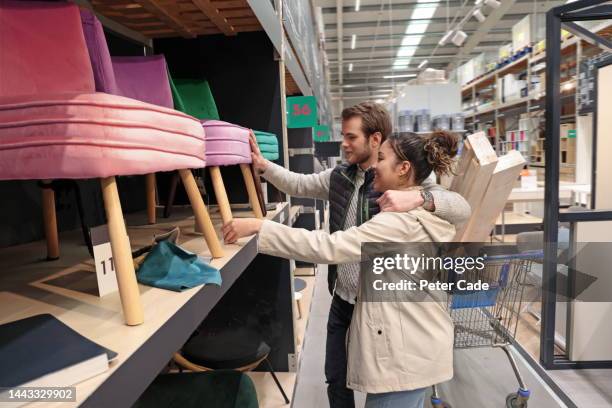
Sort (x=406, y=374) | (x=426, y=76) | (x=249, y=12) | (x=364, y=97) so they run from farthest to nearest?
1. (x=364, y=97)
2. (x=426, y=76)
3. (x=249, y=12)
4. (x=406, y=374)

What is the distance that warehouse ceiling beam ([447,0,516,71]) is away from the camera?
8.66 m

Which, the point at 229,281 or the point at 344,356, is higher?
the point at 229,281

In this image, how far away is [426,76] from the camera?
7.87 metres

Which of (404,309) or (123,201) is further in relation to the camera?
(123,201)

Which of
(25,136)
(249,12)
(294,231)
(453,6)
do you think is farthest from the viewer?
(453,6)

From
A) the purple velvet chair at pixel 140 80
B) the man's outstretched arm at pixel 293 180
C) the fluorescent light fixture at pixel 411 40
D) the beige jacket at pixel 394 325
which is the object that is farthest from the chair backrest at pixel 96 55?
the fluorescent light fixture at pixel 411 40

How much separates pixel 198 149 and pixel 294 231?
1.75ft

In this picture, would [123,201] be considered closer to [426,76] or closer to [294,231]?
[294,231]

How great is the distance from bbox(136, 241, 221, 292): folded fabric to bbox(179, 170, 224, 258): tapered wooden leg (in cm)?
9

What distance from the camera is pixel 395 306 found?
1464mm

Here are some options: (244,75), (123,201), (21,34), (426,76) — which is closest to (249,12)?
(244,75)

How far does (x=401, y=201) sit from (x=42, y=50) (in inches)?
43.1

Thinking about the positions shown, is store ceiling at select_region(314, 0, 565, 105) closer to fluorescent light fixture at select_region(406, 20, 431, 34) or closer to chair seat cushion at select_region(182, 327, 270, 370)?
fluorescent light fixture at select_region(406, 20, 431, 34)

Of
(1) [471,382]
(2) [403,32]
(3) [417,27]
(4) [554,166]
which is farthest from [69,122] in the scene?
(2) [403,32]
